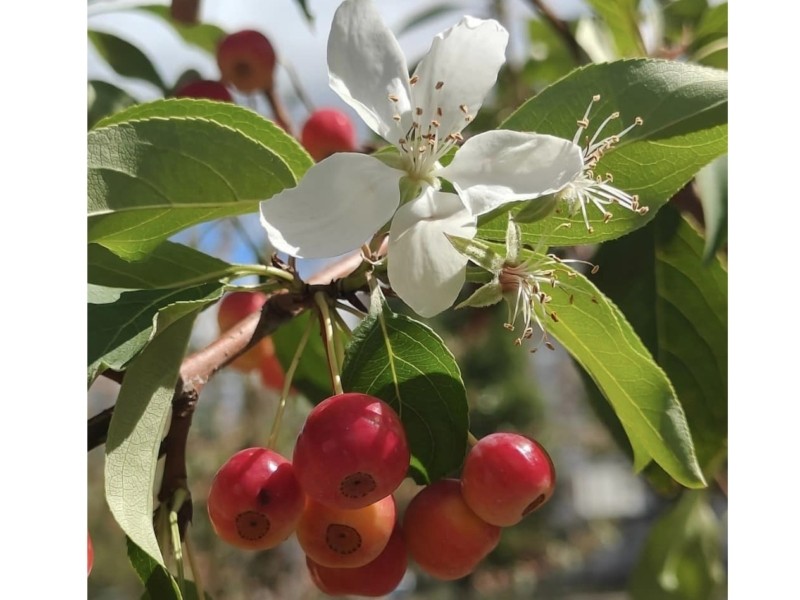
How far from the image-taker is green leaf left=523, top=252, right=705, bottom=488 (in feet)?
2.16

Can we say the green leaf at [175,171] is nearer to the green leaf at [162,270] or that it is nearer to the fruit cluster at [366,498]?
the green leaf at [162,270]

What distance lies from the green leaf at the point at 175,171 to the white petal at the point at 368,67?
2.6 inches

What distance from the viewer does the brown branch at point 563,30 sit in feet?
3.78

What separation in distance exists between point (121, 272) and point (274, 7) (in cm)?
56

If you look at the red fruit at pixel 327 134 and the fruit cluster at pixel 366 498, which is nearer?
the fruit cluster at pixel 366 498

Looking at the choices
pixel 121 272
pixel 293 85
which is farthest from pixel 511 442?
pixel 293 85

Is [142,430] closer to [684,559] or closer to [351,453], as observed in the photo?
[351,453]

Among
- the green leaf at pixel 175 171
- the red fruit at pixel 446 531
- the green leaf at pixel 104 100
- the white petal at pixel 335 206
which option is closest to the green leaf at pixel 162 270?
the green leaf at pixel 175 171

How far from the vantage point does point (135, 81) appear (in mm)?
1112

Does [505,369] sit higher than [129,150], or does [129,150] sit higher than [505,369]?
[129,150]

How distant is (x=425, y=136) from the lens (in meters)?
0.62

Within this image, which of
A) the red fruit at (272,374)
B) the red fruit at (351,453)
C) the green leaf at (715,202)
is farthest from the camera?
the red fruit at (272,374)
